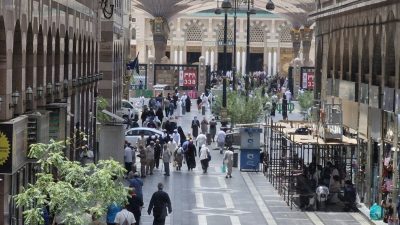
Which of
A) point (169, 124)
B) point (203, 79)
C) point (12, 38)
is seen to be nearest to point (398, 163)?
point (12, 38)

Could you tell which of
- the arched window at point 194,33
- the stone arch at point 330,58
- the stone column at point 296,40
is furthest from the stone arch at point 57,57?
the arched window at point 194,33

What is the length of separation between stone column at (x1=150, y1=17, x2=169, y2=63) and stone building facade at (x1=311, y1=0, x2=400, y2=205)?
49699mm

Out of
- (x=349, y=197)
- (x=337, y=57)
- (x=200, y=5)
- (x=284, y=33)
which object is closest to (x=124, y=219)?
(x=349, y=197)

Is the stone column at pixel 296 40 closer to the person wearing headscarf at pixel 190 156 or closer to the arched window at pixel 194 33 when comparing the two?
the arched window at pixel 194 33

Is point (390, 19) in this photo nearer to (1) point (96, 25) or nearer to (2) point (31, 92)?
(2) point (31, 92)

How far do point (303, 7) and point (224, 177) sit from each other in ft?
189

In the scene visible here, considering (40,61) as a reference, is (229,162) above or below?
below

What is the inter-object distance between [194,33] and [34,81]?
326ft

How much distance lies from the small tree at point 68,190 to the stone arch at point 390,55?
43.8 ft

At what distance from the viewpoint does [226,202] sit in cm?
3469

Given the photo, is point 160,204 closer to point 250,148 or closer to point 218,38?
point 250,148

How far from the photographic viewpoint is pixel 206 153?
138 feet

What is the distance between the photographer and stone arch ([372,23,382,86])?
1304 inches

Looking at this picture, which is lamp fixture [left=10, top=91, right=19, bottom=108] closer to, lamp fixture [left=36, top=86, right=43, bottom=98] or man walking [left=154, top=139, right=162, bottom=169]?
lamp fixture [left=36, top=86, right=43, bottom=98]
